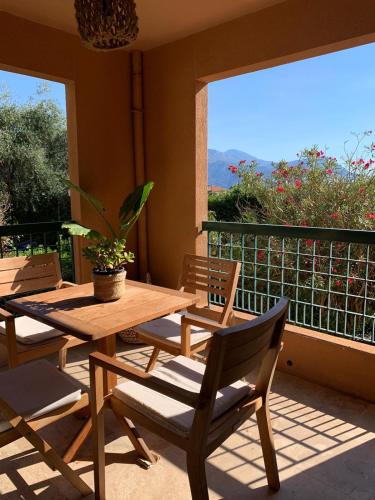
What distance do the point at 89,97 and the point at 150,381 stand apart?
302 cm

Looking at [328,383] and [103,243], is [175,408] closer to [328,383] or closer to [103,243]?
[103,243]

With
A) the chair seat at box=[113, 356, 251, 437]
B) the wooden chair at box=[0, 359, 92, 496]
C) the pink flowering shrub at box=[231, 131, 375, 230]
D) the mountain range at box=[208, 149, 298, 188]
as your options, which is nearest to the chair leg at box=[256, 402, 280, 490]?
the chair seat at box=[113, 356, 251, 437]

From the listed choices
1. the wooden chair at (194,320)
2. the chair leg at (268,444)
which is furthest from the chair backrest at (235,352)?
the wooden chair at (194,320)

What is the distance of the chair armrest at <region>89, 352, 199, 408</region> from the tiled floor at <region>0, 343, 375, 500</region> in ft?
2.31

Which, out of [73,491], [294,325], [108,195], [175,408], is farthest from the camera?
[108,195]

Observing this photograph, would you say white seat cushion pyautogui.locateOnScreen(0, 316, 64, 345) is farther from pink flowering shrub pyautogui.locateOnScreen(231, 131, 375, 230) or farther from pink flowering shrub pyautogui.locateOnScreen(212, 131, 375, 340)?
pink flowering shrub pyautogui.locateOnScreen(231, 131, 375, 230)

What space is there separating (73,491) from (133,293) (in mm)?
1097

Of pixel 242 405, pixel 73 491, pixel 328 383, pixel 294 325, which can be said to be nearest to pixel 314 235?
pixel 294 325

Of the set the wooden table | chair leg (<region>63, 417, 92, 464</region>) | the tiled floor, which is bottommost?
the tiled floor

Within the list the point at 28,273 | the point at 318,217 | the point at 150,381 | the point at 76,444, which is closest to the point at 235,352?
the point at 150,381

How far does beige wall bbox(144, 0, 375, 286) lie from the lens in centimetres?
277

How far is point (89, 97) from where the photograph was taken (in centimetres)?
371

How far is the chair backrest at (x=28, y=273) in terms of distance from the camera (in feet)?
9.42

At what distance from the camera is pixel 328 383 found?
296cm
